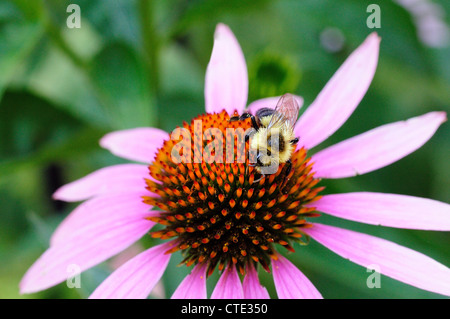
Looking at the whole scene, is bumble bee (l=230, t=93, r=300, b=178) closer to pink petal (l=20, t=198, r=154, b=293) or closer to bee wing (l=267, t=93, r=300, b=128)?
bee wing (l=267, t=93, r=300, b=128)

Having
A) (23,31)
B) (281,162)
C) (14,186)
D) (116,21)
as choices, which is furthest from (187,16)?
(14,186)

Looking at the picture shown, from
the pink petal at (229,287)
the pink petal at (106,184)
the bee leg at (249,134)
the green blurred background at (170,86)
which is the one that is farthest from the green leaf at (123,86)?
the pink petal at (229,287)

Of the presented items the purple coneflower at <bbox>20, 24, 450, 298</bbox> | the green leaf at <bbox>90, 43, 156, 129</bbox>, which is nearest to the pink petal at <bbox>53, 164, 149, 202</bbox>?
the purple coneflower at <bbox>20, 24, 450, 298</bbox>

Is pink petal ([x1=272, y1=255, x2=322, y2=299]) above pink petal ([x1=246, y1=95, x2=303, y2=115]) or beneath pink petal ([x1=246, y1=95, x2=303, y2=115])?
beneath

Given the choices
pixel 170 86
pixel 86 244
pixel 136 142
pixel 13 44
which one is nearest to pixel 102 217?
pixel 86 244

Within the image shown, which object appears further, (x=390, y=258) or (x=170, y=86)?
(x=170, y=86)

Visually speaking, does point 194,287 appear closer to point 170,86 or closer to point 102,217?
point 102,217

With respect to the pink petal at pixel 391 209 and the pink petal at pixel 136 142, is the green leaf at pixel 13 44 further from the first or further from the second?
the pink petal at pixel 391 209
